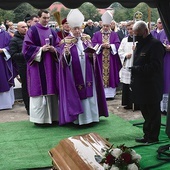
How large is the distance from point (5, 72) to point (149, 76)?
4.27m

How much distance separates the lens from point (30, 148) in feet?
19.3

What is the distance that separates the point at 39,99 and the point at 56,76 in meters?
0.54

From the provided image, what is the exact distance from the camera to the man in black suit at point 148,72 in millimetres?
5422

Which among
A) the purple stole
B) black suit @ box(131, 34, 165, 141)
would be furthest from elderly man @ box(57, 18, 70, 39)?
black suit @ box(131, 34, 165, 141)

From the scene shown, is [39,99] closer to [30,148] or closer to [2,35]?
[30,148]

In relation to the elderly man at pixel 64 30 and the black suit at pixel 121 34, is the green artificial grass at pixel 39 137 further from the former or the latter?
the black suit at pixel 121 34

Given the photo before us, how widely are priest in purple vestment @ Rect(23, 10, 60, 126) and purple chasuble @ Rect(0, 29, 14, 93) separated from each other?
5.75 ft

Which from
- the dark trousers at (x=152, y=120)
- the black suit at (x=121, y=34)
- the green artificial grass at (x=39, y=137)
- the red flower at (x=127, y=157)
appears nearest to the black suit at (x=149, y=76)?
the dark trousers at (x=152, y=120)

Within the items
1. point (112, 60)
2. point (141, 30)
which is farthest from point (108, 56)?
point (141, 30)

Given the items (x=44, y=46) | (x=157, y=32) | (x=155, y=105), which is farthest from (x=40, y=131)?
(x=157, y=32)

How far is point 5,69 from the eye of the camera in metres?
8.77

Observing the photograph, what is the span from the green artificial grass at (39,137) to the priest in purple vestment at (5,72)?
148cm

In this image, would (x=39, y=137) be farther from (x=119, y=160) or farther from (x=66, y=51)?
(x=119, y=160)

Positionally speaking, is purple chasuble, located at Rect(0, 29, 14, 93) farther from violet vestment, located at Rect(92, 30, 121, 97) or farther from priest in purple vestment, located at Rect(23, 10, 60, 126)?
violet vestment, located at Rect(92, 30, 121, 97)
